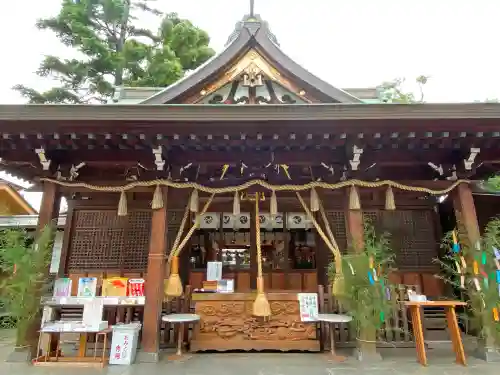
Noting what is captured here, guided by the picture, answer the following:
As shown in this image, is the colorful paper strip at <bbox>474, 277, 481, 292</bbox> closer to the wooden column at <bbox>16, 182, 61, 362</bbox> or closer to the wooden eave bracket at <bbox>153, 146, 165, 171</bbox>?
the wooden eave bracket at <bbox>153, 146, 165, 171</bbox>

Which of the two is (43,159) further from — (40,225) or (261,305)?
(261,305)

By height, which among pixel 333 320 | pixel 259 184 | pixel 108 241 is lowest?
pixel 333 320

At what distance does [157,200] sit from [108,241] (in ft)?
11.3

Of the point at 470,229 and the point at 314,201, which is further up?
the point at 314,201

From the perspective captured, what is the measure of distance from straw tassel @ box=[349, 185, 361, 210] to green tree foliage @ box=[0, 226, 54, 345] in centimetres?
522

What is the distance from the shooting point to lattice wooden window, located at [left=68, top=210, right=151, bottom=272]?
320 inches

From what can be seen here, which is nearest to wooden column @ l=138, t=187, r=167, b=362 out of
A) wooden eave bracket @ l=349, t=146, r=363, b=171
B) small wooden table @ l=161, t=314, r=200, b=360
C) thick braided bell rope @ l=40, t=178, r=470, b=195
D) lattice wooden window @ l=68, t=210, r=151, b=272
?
small wooden table @ l=161, t=314, r=200, b=360

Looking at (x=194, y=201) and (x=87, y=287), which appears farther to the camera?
(x=194, y=201)

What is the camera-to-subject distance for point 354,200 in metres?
5.75

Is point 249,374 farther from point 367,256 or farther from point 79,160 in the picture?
point 79,160

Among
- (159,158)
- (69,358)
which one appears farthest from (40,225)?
(159,158)

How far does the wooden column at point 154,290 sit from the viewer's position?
5201mm

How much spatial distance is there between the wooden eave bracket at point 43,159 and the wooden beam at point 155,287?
209cm

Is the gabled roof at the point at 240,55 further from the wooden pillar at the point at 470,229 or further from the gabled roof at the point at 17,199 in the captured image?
the gabled roof at the point at 17,199
